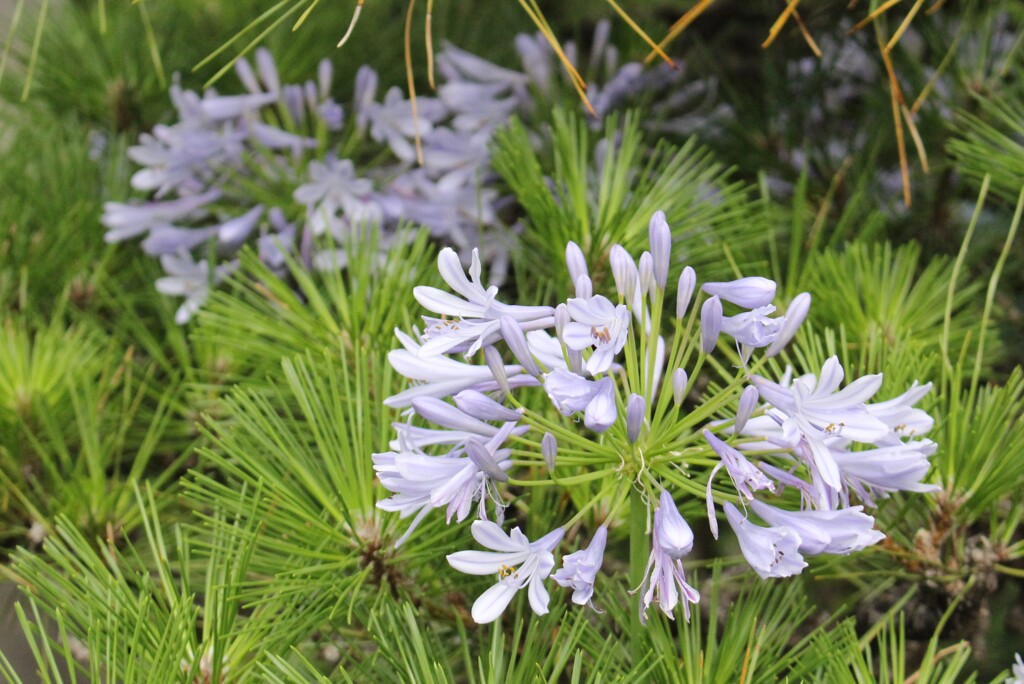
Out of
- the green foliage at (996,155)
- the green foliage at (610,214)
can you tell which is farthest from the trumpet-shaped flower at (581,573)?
the green foliage at (996,155)

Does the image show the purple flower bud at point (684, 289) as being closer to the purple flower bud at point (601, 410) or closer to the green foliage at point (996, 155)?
the purple flower bud at point (601, 410)

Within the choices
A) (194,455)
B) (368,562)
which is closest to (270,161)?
(194,455)

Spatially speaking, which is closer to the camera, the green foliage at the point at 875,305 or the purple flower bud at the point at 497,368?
the purple flower bud at the point at 497,368

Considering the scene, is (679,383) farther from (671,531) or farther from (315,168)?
(315,168)

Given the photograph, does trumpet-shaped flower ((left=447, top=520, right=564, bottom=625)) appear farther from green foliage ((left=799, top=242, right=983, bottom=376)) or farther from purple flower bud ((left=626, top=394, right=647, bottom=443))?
green foliage ((left=799, top=242, right=983, bottom=376))

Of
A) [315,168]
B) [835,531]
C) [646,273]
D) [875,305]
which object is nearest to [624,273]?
[646,273]

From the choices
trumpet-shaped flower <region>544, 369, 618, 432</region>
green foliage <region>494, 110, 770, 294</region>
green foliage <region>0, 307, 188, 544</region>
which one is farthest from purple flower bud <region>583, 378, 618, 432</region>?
green foliage <region>0, 307, 188, 544</region>
